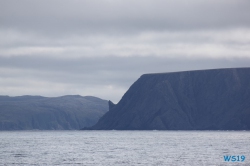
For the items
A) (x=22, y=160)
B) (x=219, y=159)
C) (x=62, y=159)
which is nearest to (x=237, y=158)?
(x=219, y=159)

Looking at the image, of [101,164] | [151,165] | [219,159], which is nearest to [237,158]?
[219,159]

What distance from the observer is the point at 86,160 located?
86812 millimetres

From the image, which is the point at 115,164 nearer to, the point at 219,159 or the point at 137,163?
the point at 137,163

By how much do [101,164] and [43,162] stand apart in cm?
1000

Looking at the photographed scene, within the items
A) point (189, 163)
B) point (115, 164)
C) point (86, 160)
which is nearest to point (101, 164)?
point (115, 164)

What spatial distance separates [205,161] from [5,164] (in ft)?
99.7

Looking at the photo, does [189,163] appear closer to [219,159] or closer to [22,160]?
[219,159]

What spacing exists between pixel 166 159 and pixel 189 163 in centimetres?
848

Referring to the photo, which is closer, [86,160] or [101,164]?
[101,164]

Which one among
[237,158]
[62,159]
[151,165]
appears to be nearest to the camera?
[151,165]

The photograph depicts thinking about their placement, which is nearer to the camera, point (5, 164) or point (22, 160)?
point (5, 164)

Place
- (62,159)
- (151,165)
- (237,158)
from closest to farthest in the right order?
(151,165) → (237,158) → (62,159)

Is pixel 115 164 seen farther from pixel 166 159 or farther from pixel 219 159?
pixel 219 159

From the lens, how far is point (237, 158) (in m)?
83.4
